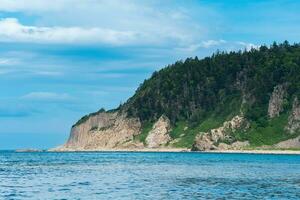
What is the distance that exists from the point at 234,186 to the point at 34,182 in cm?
2452

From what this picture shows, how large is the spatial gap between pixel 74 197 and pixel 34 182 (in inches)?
837

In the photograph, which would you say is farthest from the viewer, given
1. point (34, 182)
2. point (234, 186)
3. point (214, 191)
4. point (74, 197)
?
point (34, 182)

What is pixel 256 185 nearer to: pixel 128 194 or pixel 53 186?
pixel 128 194

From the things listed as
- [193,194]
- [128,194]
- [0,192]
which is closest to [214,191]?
[193,194]

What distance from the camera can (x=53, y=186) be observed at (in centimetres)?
7394

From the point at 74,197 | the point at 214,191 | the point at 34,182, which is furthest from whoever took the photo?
the point at 34,182

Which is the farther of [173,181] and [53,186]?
[173,181]

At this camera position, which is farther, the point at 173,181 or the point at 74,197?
the point at 173,181

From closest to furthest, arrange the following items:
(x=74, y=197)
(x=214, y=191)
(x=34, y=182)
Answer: (x=74, y=197) < (x=214, y=191) < (x=34, y=182)

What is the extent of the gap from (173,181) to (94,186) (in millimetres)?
12304

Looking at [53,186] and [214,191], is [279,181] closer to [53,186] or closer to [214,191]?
[214,191]

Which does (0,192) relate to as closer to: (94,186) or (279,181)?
(94,186)

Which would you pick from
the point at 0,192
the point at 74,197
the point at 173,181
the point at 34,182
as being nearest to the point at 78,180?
the point at 34,182

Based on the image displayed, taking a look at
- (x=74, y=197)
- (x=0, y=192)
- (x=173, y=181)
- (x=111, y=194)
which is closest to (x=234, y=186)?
(x=173, y=181)
